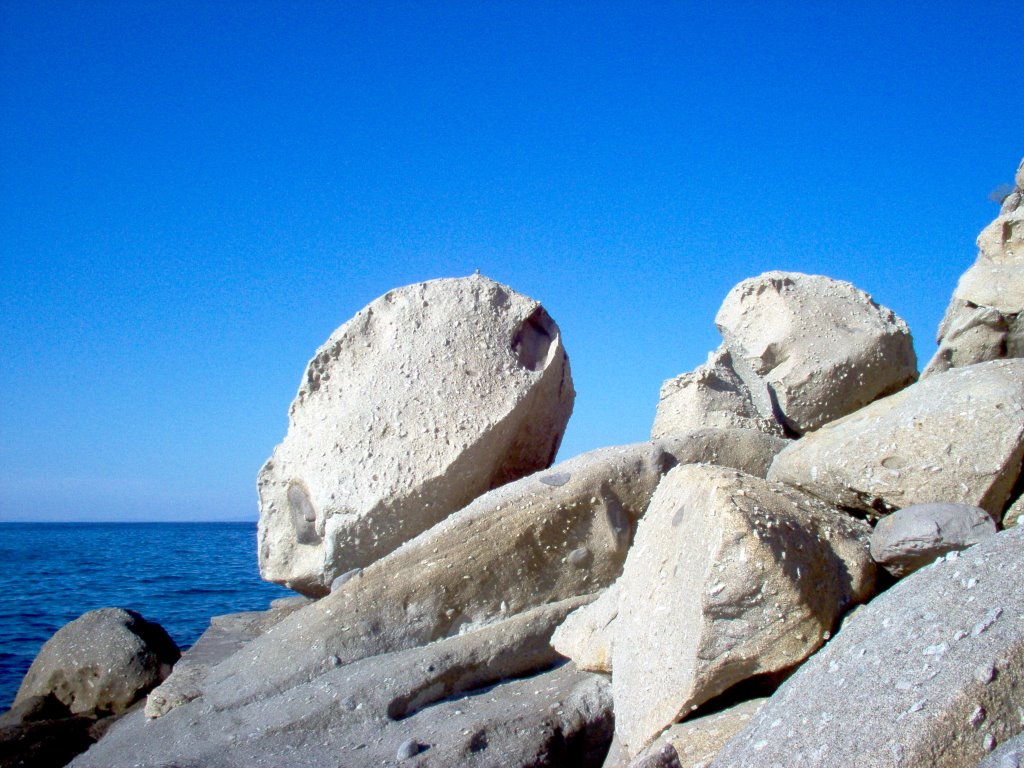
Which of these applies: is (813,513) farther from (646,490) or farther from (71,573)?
(71,573)

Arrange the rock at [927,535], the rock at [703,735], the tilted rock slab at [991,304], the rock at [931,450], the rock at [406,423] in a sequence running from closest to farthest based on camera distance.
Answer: the rock at [703,735] < the rock at [927,535] < the rock at [931,450] < the rock at [406,423] < the tilted rock slab at [991,304]

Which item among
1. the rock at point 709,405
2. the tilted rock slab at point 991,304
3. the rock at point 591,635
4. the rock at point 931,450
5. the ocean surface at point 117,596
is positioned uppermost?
the tilted rock slab at point 991,304

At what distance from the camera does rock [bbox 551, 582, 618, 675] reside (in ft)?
13.9

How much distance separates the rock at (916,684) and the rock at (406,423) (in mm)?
3040

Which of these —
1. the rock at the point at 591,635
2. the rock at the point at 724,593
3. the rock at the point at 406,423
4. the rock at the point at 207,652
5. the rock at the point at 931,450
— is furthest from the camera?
the rock at the point at 406,423

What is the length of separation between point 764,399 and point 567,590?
217cm

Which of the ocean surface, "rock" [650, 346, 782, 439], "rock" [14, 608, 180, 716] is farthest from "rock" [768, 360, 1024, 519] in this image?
the ocean surface

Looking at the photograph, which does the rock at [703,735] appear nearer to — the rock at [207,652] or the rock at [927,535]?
the rock at [927,535]

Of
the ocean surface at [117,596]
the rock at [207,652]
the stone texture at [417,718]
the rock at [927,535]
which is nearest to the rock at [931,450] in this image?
the rock at [927,535]

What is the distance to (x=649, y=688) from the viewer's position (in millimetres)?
3656

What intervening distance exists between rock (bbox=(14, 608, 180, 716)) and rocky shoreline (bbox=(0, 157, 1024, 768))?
0.05 ft

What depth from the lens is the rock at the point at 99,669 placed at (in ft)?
20.0

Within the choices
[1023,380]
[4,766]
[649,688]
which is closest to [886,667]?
[649,688]

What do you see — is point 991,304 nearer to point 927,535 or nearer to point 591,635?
point 927,535
